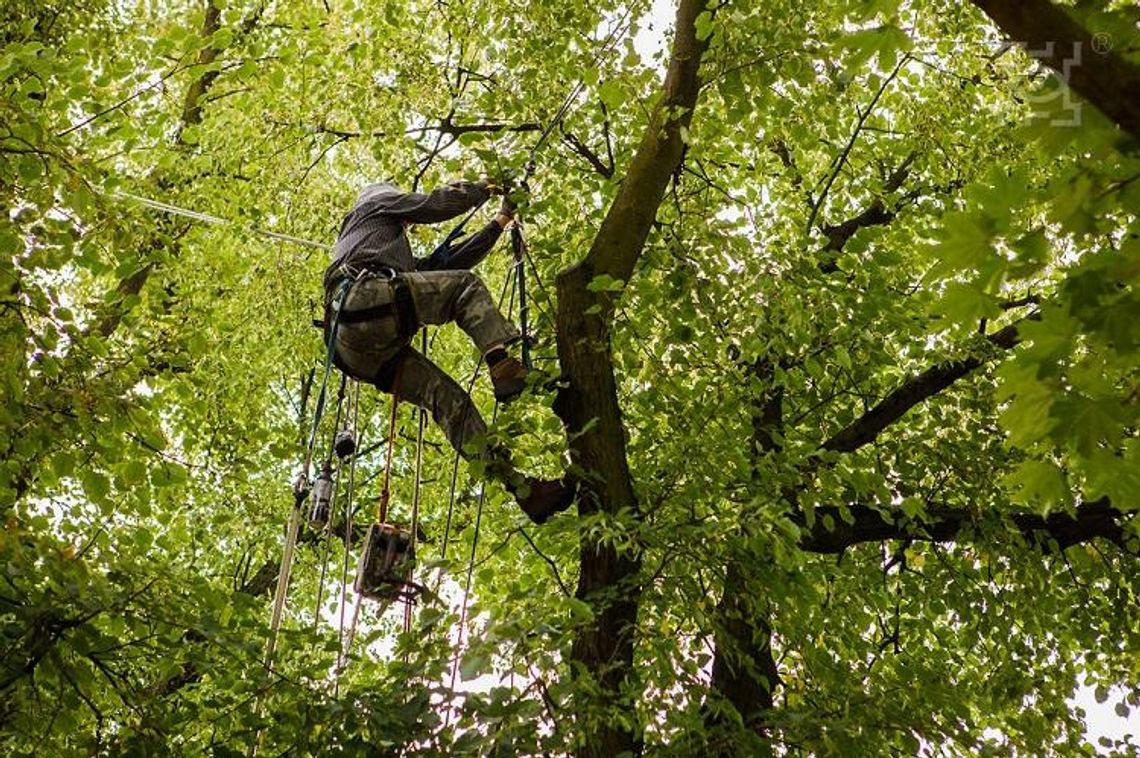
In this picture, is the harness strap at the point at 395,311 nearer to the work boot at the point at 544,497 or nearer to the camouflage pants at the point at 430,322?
the camouflage pants at the point at 430,322

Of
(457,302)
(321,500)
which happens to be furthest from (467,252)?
(321,500)

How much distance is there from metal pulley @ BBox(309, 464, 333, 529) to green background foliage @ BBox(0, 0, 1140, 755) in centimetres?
47

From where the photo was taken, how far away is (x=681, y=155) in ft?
17.8

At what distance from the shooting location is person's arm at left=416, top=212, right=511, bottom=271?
18.9 feet

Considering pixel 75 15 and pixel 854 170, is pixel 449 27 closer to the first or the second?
pixel 75 15

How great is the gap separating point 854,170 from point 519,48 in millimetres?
2944

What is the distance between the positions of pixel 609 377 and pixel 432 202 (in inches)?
51.5

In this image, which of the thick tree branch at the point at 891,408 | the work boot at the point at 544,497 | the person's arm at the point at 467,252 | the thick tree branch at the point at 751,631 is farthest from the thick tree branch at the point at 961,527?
the person's arm at the point at 467,252

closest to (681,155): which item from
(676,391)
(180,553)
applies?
(676,391)

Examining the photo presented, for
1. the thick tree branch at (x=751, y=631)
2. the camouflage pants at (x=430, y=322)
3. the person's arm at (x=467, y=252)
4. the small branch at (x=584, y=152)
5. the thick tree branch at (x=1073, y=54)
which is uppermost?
the small branch at (x=584, y=152)

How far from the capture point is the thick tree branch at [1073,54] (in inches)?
67.1

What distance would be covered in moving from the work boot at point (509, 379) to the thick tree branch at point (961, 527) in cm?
250

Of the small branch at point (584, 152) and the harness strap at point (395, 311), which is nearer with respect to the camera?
the harness strap at point (395, 311)

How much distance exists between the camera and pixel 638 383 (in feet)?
21.0
